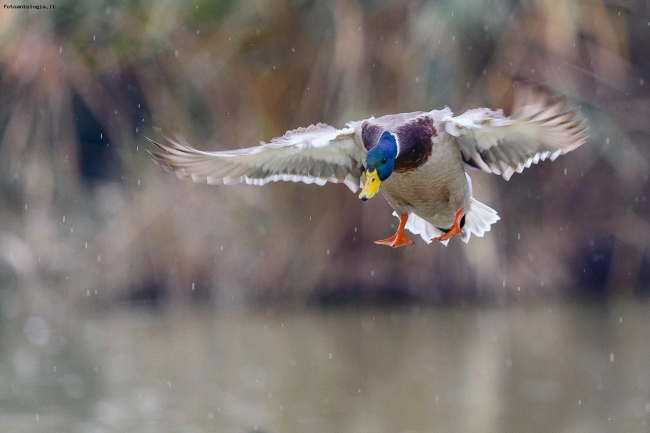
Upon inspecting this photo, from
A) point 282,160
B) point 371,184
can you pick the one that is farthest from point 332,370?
point 371,184

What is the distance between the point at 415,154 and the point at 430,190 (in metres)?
0.32

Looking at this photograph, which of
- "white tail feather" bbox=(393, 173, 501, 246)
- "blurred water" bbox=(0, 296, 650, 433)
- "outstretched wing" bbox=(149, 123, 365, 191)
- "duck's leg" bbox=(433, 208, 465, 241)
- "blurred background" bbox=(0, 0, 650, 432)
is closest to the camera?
"duck's leg" bbox=(433, 208, 465, 241)

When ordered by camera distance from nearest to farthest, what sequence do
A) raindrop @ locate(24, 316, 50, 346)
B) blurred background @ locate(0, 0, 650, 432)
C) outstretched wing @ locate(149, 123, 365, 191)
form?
1. outstretched wing @ locate(149, 123, 365, 191)
2. blurred background @ locate(0, 0, 650, 432)
3. raindrop @ locate(24, 316, 50, 346)

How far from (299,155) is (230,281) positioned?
18.1ft

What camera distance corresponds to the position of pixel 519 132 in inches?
195

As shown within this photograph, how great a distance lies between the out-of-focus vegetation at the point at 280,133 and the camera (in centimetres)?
1041

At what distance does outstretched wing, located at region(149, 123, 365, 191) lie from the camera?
5.07m

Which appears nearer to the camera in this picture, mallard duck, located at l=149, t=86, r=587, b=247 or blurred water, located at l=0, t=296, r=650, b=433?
mallard duck, located at l=149, t=86, r=587, b=247

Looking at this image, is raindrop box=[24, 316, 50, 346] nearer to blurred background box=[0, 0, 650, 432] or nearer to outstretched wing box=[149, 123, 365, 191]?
blurred background box=[0, 0, 650, 432]

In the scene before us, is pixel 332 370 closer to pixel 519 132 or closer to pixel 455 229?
pixel 455 229

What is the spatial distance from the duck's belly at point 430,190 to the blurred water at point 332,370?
9.26 ft

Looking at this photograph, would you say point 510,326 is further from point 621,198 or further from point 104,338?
point 104,338

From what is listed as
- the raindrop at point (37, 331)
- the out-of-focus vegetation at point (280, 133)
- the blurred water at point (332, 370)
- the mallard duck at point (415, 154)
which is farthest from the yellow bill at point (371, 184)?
the raindrop at point (37, 331)

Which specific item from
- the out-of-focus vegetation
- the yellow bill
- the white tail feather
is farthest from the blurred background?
the yellow bill
